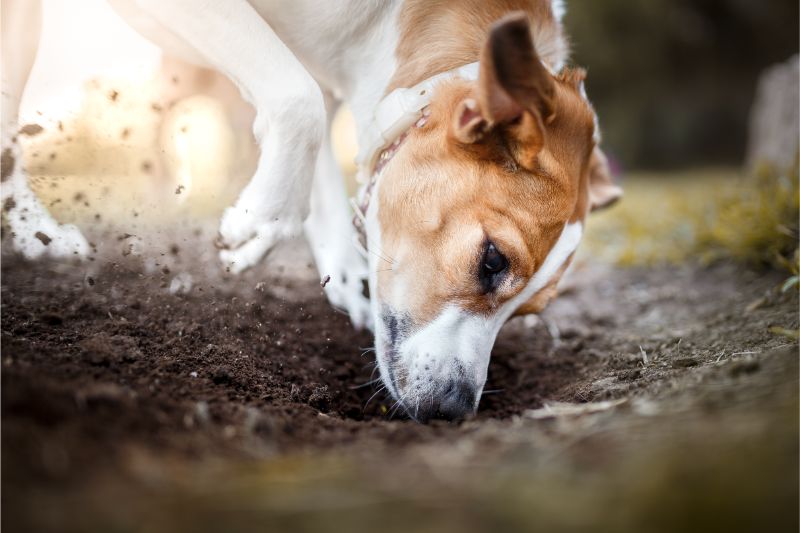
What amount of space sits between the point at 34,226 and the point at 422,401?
1812mm

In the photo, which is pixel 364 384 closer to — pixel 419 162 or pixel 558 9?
pixel 419 162

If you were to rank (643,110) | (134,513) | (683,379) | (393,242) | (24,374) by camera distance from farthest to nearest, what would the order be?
(643,110) → (393,242) → (683,379) → (24,374) → (134,513)

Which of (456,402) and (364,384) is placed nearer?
(456,402)

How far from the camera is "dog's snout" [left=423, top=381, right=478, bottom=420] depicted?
2.14m

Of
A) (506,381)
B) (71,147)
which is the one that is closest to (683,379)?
(506,381)

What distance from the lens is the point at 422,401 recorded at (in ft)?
7.09

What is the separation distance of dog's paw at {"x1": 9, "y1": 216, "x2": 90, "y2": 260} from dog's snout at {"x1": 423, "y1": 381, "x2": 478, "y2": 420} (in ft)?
5.25

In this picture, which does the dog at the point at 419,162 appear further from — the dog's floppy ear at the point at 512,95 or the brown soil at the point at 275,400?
the brown soil at the point at 275,400

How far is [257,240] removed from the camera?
2359 millimetres

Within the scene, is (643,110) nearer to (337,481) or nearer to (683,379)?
(683,379)

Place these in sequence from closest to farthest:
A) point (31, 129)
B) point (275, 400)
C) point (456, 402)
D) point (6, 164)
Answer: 1. point (275, 400)
2. point (456, 402)
3. point (31, 129)
4. point (6, 164)

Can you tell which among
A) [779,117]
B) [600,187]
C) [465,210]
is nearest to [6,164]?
[465,210]

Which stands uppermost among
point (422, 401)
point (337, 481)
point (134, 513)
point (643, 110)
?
point (134, 513)

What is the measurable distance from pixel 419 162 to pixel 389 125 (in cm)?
33
